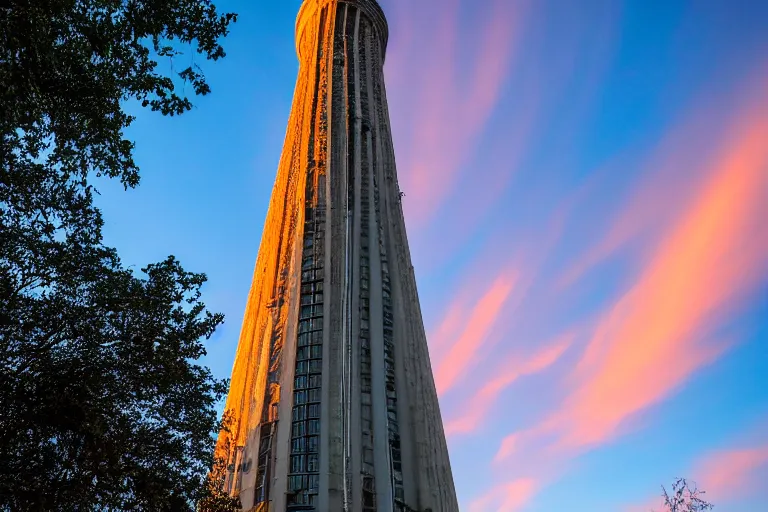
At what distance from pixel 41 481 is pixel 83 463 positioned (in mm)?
668

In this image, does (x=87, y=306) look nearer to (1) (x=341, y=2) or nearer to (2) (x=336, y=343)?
(2) (x=336, y=343)

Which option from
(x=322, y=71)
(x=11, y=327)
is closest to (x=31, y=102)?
(x=11, y=327)

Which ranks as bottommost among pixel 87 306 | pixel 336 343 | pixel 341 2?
pixel 87 306

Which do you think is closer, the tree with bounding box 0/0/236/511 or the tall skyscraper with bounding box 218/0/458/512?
the tree with bounding box 0/0/236/511

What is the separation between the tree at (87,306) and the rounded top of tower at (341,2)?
22976 millimetres

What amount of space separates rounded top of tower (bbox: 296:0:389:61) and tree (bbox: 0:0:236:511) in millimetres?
22976

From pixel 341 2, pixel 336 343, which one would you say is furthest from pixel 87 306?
pixel 341 2

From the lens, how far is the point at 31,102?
9797 mm

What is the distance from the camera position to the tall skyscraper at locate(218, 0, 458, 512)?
17.9 meters

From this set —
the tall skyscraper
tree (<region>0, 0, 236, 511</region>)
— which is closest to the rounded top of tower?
the tall skyscraper

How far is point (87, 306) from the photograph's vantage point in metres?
11.1

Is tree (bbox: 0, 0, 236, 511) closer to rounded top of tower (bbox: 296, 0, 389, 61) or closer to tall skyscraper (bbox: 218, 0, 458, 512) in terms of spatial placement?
tall skyscraper (bbox: 218, 0, 458, 512)

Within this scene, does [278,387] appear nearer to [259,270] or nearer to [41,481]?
[259,270]

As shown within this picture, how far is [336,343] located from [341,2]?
20.5 metres
